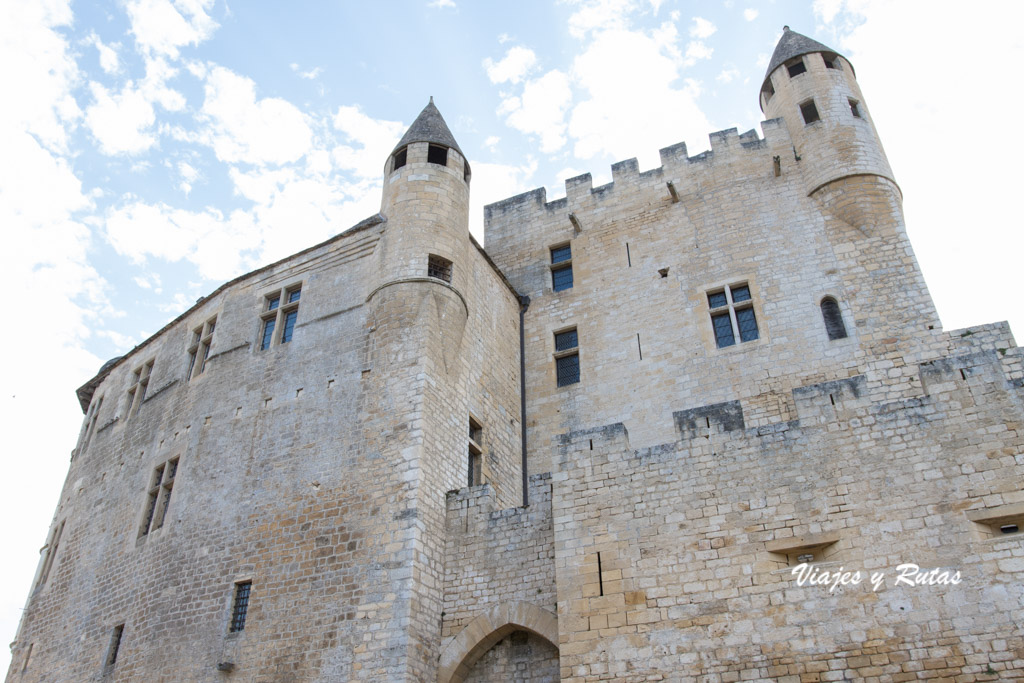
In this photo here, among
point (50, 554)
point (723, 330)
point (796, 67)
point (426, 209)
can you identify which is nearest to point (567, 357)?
point (723, 330)

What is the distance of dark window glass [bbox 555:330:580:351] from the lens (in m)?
15.7

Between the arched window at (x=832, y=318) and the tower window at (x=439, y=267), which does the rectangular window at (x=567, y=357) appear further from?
the arched window at (x=832, y=318)

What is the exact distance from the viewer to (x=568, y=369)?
Answer: 15.5m

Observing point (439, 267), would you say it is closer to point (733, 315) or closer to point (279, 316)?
point (279, 316)

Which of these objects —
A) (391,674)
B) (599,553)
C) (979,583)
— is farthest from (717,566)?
(391,674)

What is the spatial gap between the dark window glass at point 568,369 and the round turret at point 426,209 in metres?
2.97

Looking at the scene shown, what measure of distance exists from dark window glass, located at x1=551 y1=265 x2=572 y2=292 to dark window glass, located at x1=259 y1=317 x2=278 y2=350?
5862mm

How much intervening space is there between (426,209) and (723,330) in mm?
5914

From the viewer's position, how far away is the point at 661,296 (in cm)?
1519

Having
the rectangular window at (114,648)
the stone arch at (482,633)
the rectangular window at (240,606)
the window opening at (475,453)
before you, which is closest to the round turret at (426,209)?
the window opening at (475,453)

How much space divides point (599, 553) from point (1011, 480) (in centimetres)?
467

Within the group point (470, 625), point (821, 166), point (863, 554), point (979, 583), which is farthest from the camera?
point (821, 166)

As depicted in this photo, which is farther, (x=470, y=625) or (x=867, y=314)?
(x=867, y=314)

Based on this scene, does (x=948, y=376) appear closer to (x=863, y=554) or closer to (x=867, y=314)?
(x=863, y=554)
